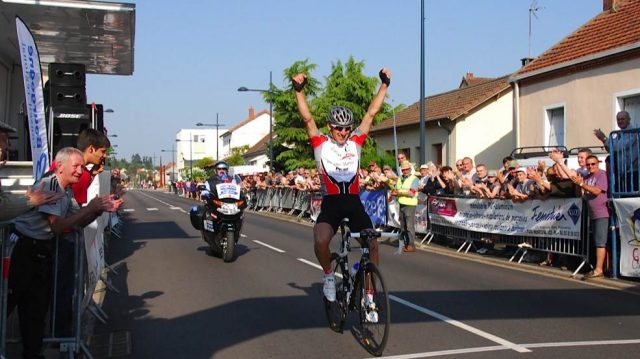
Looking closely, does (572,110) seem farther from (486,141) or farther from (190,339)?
(190,339)

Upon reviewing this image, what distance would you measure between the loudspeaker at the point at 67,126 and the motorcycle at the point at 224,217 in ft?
7.73

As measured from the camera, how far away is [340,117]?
616 cm

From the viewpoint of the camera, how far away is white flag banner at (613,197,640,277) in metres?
9.53

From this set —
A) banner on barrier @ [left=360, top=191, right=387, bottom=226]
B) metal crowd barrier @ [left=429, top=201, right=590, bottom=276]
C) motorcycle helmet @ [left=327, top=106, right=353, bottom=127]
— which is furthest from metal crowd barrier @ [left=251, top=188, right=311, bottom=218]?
motorcycle helmet @ [left=327, top=106, right=353, bottom=127]

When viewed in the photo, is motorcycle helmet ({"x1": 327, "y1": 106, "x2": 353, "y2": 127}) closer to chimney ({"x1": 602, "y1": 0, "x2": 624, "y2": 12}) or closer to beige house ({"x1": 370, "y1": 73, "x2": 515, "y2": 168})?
chimney ({"x1": 602, "y1": 0, "x2": 624, "y2": 12})

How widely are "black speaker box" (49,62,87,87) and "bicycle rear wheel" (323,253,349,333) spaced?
6.60m

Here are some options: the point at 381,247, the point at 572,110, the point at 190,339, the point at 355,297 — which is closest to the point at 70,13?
the point at 190,339

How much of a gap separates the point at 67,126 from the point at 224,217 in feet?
9.86

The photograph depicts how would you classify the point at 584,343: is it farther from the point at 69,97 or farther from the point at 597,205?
the point at 69,97

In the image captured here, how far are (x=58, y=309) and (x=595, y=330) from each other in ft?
16.1

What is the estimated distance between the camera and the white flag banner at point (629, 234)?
953 centimetres

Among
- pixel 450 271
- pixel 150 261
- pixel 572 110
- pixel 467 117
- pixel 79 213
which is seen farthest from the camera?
pixel 467 117

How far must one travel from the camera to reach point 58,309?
5328mm

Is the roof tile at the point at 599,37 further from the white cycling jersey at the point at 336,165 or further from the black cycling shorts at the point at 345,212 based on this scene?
the black cycling shorts at the point at 345,212
